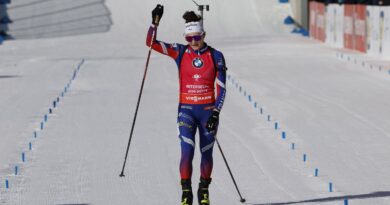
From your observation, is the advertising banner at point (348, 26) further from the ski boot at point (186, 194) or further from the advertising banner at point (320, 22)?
the ski boot at point (186, 194)

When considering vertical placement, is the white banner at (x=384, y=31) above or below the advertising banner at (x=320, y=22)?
above

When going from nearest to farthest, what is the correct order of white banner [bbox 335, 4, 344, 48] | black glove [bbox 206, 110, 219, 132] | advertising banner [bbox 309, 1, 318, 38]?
1. black glove [bbox 206, 110, 219, 132]
2. white banner [bbox 335, 4, 344, 48]
3. advertising banner [bbox 309, 1, 318, 38]

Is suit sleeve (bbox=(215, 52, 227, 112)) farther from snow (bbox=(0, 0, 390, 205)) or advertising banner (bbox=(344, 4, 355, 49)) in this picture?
advertising banner (bbox=(344, 4, 355, 49))

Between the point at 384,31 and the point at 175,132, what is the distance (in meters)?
16.1

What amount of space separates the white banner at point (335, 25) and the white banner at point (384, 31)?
6160 millimetres

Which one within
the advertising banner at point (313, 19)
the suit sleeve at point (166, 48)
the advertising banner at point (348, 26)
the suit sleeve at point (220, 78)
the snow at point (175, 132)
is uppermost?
the suit sleeve at point (166, 48)

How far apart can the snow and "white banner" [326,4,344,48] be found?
2.45 metres

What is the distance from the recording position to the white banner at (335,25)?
37438mm

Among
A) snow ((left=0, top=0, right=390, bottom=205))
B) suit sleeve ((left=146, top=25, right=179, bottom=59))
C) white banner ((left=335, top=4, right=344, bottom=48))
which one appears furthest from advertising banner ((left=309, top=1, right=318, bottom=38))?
suit sleeve ((left=146, top=25, right=179, bottom=59))

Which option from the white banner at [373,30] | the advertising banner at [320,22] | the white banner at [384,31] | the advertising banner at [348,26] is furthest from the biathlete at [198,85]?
the advertising banner at [320,22]

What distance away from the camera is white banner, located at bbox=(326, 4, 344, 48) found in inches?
1474

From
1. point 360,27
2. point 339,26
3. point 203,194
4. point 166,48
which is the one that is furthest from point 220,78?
point 339,26

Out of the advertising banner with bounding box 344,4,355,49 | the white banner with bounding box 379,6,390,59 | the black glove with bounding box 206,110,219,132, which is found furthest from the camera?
the advertising banner with bounding box 344,4,355,49

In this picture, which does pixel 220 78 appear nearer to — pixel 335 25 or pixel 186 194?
pixel 186 194
